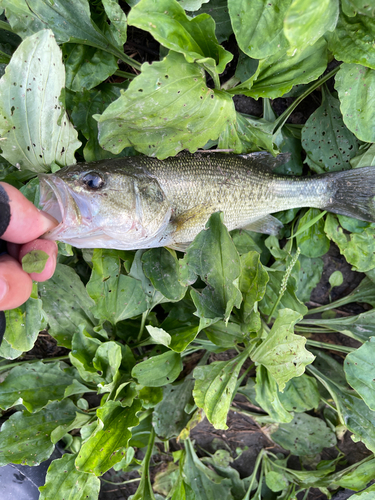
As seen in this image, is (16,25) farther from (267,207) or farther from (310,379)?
(310,379)

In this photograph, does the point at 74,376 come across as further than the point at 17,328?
Yes

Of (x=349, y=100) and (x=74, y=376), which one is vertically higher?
(x=349, y=100)

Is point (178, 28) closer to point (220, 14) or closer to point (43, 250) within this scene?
point (220, 14)

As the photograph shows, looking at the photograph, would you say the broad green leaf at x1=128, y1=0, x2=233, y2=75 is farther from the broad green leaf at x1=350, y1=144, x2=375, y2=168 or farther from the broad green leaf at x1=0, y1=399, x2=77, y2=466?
the broad green leaf at x1=0, y1=399, x2=77, y2=466

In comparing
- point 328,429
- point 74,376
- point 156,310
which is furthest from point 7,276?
point 328,429

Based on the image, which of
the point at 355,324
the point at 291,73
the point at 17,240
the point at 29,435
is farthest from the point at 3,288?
the point at 355,324
